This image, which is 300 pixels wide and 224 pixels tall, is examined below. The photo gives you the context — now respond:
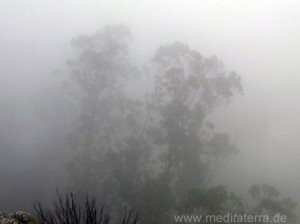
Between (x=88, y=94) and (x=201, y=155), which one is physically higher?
(x=88, y=94)

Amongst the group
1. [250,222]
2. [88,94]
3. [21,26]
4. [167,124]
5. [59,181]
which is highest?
[21,26]

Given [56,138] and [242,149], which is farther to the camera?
[242,149]

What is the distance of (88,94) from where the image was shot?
29.4m

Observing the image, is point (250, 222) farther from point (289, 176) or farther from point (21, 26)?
point (21, 26)

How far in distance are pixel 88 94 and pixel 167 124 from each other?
275 inches

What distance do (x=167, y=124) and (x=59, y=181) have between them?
917cm

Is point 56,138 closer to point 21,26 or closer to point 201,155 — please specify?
point 201,155

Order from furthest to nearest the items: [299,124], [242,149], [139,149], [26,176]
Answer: [299,124] → [242,149] → [26,176] → [139,149]

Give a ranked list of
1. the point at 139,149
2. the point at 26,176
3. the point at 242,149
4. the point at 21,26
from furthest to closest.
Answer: the point at 21,26, the point at 242,149, the point at 26,176, the point at 139,149

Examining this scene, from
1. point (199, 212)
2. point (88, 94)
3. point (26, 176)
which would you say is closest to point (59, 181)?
point (26, 176)

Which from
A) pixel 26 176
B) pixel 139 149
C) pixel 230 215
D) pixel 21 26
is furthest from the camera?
pixel 21 26

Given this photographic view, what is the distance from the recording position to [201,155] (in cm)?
2662

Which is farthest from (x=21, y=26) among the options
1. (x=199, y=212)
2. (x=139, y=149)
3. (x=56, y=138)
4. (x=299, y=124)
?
(x=199, y=212)

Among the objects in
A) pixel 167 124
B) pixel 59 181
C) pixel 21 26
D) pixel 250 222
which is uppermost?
pixel 21 26
